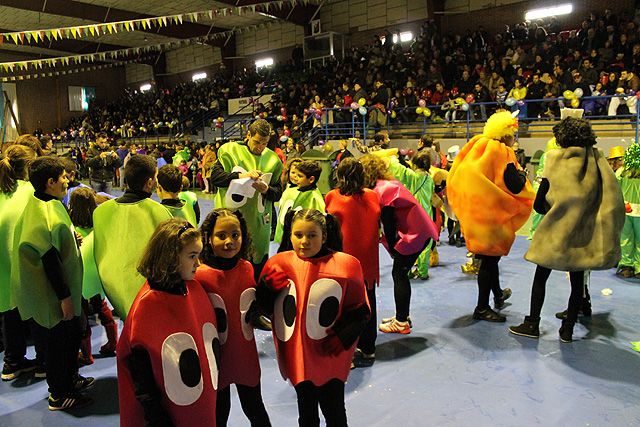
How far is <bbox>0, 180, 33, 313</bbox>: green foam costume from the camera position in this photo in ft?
9.78

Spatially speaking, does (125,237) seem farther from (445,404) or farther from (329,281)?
(445,404)

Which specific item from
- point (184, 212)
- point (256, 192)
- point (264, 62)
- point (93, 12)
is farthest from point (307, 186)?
point (264, 62)

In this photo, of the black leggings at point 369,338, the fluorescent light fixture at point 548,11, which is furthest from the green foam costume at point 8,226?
the fluorescent light fixture at point 548,11

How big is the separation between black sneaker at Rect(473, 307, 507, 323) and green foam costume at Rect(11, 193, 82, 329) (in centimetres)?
292

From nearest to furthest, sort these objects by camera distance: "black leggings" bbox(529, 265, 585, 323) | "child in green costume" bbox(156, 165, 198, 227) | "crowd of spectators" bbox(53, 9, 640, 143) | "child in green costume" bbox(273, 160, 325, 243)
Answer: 1. "child in green costume" bbox(156, 165, 198, 227)
2. "child in green costume" bbox(273, 160, 325, 243)
3. "black leggings" bbox(529, 265, 585, 323)
4. "crowd of spectators" bbox(53, 9, 640, 143)

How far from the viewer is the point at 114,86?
2889cm

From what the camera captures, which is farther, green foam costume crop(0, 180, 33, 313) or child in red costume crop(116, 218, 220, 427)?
green foam costume crop(0, 180, 33, 313)

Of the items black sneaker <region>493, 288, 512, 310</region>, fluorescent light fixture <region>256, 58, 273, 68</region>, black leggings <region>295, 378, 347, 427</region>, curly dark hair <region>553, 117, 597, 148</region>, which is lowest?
black sneaker <region>493, 288, 512, 310</region>

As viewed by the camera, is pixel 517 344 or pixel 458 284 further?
pixel 458 284

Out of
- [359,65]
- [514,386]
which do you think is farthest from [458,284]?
[359,65]

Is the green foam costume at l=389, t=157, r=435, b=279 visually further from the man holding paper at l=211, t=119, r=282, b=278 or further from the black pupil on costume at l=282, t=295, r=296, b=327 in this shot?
the black pupil on costume at l=282, t=295, r=296, b=327

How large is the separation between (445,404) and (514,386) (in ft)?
1.61

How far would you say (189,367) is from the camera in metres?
1.78

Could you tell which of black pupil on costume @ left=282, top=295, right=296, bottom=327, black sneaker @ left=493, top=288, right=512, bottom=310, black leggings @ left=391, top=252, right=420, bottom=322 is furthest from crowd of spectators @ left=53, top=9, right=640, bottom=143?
black pupil on costume @ left=282, top=295, right=296, bottom=327
